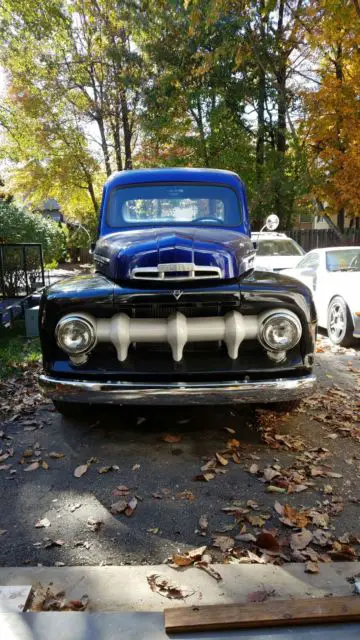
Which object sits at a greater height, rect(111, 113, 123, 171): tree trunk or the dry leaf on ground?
rect(111, 113, 123, 171): tree trunk

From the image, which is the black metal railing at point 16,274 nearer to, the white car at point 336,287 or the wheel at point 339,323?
the white car at point 336,287

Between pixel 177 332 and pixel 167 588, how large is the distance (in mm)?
1546

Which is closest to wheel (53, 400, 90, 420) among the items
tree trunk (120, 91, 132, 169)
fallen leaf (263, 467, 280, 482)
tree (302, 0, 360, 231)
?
fallen leaf (263, 467, 280, 482)

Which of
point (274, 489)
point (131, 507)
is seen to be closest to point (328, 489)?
point (274, 489)

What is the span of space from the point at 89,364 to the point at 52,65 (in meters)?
19.9

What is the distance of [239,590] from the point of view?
2.14 m

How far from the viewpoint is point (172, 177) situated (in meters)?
5.03

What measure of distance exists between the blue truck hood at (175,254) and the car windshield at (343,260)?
4385 mm

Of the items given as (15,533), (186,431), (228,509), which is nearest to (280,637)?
(228,509)

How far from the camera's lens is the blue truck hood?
3.38m

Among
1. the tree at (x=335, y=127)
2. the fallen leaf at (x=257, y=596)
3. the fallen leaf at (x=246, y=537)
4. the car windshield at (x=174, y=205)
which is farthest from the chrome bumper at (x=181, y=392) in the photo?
the tree at (x=335, y=127)

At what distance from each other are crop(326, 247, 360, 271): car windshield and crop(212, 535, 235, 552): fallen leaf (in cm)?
596

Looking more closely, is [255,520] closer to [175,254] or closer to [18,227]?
[175,254]

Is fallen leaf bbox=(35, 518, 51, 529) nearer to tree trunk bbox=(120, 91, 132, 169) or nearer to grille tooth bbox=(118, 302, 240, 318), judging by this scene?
grille tooth bbox=(118, 302, 240, 318)
